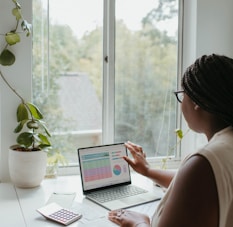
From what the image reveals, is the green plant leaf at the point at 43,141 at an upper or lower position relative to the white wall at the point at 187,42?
lower

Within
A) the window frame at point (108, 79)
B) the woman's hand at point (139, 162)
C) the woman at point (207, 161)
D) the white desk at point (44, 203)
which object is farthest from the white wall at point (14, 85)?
the woman at point (207, 161)

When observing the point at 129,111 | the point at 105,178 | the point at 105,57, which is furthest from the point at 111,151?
the point at 105,57

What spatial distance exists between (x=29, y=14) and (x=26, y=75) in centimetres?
35

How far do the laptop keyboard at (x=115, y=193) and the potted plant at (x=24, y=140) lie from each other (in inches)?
14.2

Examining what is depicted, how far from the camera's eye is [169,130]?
261 cm

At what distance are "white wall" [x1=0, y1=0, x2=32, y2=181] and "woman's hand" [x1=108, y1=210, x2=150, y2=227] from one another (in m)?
0.89

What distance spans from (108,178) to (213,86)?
1048 mm

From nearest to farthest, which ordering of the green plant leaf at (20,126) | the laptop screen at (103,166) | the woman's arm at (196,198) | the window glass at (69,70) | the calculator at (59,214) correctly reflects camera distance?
1. the woman's arm at (196,198)
2. the calculator at (59,214)
3. the laptop screen at (103,166)
4. the green plant leaf at (20,126)
5. the window glass at (69,70)

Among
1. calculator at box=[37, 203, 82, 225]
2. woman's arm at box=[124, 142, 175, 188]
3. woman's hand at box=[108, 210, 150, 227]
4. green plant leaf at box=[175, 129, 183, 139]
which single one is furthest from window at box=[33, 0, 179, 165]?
woman's hand at box=[108, 210, 150, 227]

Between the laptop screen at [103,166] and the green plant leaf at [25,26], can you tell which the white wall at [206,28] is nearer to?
the laptop screen at [103,166]

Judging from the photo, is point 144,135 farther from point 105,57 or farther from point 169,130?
point 105,57

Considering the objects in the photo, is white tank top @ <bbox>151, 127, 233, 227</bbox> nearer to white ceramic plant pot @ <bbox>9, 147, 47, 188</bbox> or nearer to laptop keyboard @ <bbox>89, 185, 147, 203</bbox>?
laptop keyboard @ <bbox>89, 185, 147, 203</bbox>

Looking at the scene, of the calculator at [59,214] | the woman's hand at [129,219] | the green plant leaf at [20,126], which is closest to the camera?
the woman's hand at [129,219]

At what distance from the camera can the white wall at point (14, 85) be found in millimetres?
2119
